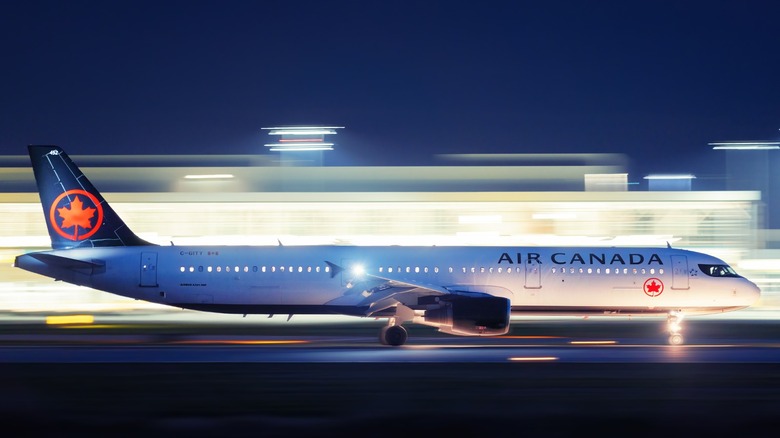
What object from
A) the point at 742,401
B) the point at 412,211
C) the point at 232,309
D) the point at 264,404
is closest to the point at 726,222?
the point at 412,211

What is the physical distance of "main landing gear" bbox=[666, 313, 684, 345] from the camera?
27953 mm

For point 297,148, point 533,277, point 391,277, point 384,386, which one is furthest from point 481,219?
point 384,386

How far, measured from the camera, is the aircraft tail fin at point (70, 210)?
30.2 m

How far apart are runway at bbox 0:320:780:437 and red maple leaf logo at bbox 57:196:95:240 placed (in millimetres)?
3605

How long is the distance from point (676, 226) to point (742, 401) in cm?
3033

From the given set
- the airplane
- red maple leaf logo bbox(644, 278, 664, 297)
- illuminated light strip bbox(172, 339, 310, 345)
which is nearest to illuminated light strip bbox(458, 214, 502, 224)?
the airplane

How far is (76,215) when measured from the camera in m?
30.2

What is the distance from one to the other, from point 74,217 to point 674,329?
762 inches

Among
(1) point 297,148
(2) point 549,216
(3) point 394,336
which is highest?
(1) point 297,148

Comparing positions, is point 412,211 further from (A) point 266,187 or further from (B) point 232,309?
(B) point 232,309

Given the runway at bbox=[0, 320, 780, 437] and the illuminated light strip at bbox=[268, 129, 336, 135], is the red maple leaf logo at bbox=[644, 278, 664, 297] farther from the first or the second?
the illuminated light strip at bbox=[268, 129, 336, 135]

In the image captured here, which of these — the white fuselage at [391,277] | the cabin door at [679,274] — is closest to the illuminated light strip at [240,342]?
the white fuselage at [391,277]

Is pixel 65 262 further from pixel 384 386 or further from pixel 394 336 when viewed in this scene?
pixel 384 386

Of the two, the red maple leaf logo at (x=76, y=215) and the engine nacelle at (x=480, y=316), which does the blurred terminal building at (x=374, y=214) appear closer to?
the red maple leaf logo at (x=76, y=215)
